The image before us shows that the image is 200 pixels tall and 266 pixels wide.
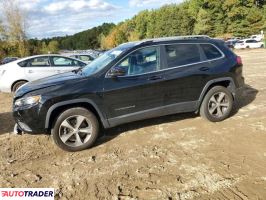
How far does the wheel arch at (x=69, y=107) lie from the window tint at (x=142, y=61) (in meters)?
0.88

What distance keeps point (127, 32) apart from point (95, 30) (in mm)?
38522

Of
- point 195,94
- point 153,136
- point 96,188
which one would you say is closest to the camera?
point 96,188

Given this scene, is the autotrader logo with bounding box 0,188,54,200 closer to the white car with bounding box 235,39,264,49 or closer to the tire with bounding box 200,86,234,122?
the tire with bounding box 200,86,234,122

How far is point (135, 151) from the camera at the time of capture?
5699mm

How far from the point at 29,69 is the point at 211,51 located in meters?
6.80

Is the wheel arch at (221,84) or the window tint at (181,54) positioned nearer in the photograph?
the window tint at (181,54)

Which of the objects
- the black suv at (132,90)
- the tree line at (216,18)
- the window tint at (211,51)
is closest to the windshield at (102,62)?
the black suv at (132,90)

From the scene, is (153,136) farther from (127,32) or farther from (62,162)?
(127,32)

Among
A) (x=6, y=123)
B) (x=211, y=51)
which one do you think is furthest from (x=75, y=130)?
(x=211, y=51)

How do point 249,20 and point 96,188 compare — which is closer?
point 96,188

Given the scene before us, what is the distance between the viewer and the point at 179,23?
269ft

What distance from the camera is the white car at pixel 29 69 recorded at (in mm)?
11445

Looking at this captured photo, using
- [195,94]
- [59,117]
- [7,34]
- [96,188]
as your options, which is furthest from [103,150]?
[7,34]

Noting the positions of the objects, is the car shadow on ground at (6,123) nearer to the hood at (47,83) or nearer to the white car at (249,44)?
the hood at (47,83)
